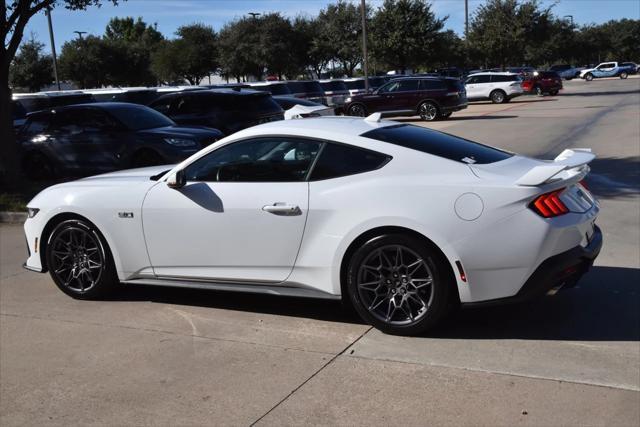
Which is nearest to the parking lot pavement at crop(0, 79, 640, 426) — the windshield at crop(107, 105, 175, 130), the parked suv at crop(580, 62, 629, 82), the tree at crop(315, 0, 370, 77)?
the windshield at crop(107, 105, 175, 130)

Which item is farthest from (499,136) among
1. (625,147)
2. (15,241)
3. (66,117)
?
(15,241)

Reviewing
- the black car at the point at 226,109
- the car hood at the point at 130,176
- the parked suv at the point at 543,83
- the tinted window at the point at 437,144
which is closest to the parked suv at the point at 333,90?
the black car at the point at 226,109

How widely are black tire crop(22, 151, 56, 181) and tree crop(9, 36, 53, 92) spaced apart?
33189 millimetres

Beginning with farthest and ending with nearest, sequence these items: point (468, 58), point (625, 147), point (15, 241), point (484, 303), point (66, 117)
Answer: point (468, 58) → point (625, 147) → point (66, 117) → point (15, 241) → point (484, 303)

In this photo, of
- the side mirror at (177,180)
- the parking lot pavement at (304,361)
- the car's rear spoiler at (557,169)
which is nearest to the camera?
the parking lot pavement at (304,361)

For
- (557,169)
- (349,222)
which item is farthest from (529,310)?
(349,222)

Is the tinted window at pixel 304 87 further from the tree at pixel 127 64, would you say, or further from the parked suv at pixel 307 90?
the tree at pixel 127 64

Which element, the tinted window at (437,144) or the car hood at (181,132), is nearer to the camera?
the tinted window at (437,144)

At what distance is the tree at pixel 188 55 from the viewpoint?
160 feet

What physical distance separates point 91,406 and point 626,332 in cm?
354

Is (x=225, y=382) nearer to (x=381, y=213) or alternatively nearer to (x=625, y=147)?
(x=381, y=213)

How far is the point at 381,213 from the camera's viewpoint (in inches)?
181

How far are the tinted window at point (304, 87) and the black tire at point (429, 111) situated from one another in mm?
A: 4388

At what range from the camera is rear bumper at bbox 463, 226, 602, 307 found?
436cm
